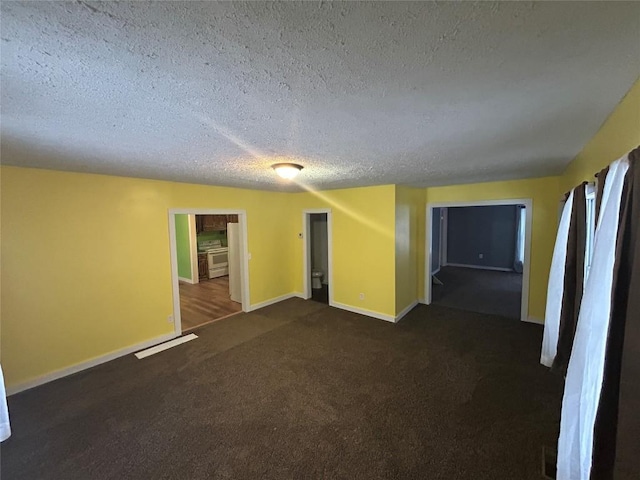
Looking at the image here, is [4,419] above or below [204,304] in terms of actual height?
above

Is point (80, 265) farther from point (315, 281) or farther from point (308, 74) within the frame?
point (315, 281)

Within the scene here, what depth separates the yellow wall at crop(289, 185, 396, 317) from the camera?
4129 millimetres

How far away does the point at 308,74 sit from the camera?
100 cm

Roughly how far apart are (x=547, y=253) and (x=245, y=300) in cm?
482

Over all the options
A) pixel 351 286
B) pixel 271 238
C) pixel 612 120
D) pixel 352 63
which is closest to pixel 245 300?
pixel 271 238

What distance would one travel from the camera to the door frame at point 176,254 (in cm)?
369

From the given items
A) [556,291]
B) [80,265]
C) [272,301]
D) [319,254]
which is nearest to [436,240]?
[319,254]

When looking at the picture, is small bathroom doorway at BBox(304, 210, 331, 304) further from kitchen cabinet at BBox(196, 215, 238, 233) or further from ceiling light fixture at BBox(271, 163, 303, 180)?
ceiling light fixture at BBox(271, 163, 303, 180)

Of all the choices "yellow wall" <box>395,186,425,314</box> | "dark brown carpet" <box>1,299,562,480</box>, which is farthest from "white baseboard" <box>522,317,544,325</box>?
"yellow wall" <box>395,186,425,314</box>

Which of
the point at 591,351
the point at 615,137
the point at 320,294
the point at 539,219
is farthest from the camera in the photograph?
the point at 320,294

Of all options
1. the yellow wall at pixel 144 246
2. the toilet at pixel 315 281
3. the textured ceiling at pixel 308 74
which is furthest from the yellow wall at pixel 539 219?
the toilet at pixel 315 281

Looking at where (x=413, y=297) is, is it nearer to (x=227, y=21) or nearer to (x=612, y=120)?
(x=612, y=120)

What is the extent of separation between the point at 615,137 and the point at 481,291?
5070 mm

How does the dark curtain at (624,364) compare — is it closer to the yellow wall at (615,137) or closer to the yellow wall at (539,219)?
the yellow wall at (615,137)
